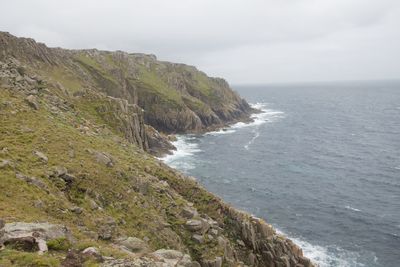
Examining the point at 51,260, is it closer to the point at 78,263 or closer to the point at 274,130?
the point at 78,263

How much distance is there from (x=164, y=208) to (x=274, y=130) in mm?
127775

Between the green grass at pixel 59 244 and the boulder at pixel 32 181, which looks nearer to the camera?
the green grass at pixel 59 244

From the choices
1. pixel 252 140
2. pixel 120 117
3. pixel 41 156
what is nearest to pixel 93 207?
pixel 41 156

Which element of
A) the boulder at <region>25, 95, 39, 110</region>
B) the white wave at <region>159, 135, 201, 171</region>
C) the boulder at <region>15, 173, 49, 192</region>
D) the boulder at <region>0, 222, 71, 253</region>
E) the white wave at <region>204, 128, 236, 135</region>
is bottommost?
the white wave at <region>159, 135, 201, 171</region>

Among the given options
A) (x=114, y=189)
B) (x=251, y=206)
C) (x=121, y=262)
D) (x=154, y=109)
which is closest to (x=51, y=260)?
(x=121, y=262)

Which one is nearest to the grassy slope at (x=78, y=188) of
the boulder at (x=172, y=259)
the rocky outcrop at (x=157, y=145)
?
the boulder at (x=172, y=259)

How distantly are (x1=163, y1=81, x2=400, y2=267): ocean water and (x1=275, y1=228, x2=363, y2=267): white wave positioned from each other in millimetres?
134

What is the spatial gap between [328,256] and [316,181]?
36.4 m

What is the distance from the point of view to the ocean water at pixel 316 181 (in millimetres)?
57969

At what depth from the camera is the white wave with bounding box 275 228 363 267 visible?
5078 centimetres

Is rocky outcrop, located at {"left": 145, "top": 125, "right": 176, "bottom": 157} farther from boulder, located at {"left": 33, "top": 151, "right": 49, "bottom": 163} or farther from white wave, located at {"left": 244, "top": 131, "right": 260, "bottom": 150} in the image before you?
boulder, located at {"left": 33, "top": 151, "right": 49, "bottom": 163}

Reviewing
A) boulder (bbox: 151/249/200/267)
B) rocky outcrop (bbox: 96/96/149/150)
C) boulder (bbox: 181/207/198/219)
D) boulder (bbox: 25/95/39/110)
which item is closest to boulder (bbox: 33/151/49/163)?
boulder (bbox: 181/207/198/219)

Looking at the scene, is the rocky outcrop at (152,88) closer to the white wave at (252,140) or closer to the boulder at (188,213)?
the white wave at (252,140)

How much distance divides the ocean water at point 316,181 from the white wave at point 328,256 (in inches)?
5.3
